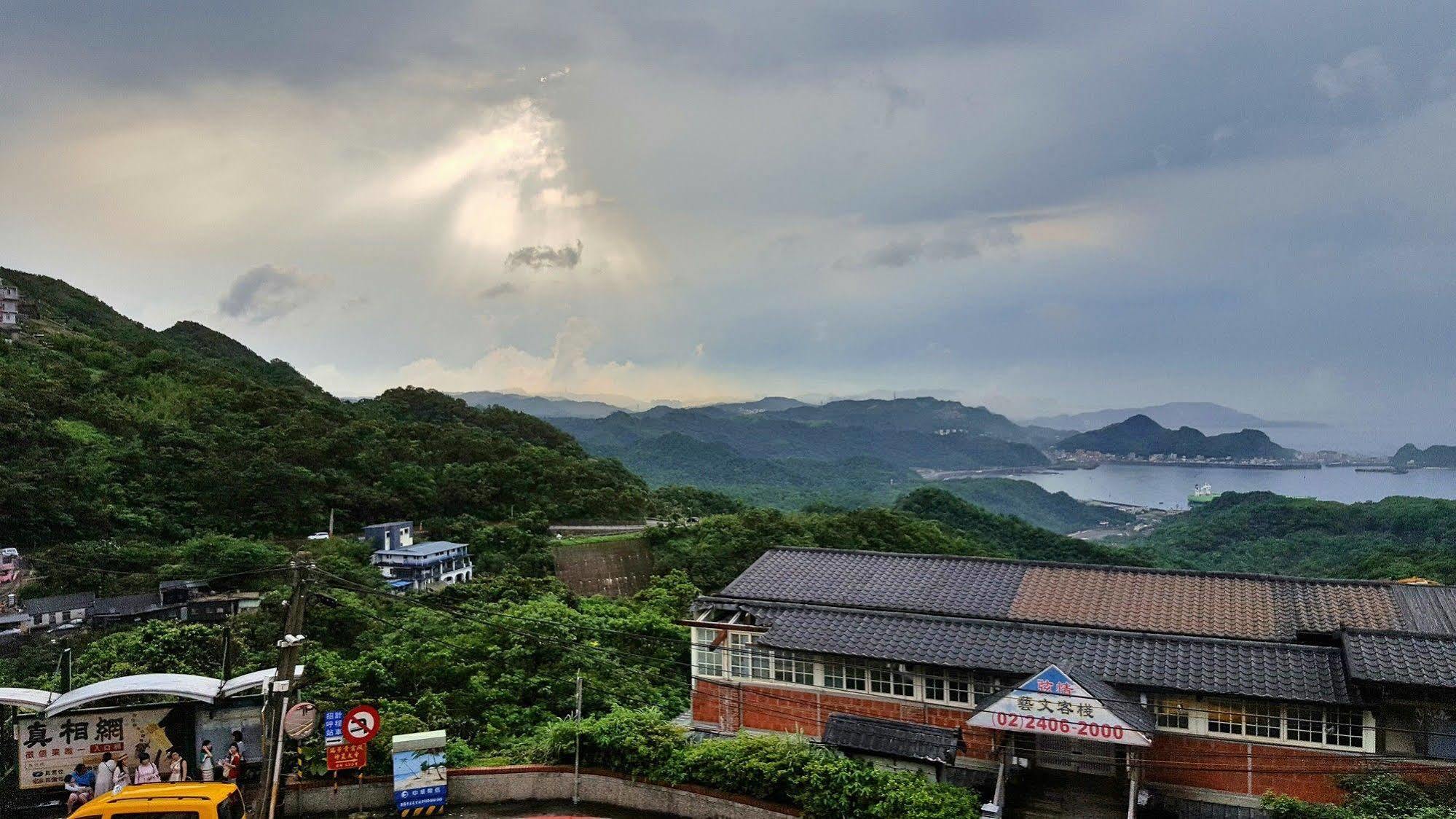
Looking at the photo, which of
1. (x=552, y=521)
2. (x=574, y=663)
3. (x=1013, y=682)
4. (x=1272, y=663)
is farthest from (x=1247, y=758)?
(x=552, y=521)

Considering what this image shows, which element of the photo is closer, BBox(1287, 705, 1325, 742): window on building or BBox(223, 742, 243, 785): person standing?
BBox(223, 742, 243, 785): person standing

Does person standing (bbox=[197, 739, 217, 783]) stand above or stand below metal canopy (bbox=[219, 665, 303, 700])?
below

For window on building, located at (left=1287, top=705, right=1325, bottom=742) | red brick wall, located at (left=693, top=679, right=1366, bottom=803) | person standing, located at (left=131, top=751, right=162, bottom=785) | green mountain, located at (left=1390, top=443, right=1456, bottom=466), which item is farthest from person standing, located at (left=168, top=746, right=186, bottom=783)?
green mountain, located at (left=1390, top=443, right=1456, bottom=466)

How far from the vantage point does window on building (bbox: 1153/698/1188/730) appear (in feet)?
48.0

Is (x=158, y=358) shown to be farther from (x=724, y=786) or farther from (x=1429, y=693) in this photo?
(x=1429, y=693)

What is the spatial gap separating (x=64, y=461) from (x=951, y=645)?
37229 millimetres

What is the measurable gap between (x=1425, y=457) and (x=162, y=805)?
239416mm

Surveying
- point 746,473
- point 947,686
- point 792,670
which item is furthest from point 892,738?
point 746,473

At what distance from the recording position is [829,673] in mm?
16984

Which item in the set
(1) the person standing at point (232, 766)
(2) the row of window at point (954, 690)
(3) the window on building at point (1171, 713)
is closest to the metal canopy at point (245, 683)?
(1) the person standing at point (232, 766)

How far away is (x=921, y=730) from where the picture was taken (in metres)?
15.6

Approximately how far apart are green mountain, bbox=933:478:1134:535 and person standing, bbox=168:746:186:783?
386 ft

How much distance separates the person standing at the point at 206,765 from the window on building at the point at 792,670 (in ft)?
32.0

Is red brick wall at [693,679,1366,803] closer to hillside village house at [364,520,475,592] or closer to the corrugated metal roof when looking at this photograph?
the corrugated metal roof
